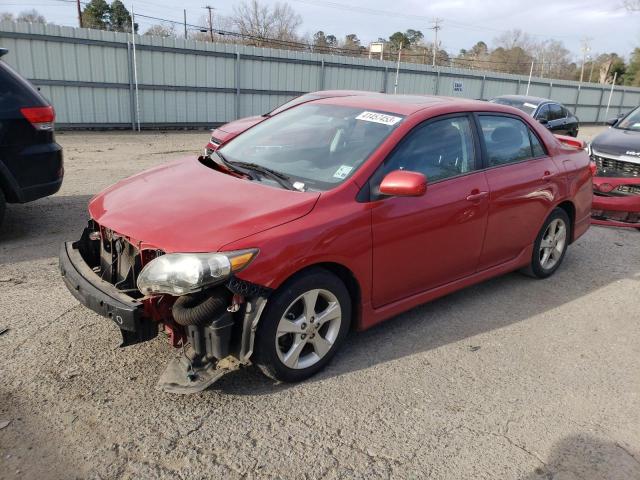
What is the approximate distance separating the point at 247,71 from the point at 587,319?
15.2 meters

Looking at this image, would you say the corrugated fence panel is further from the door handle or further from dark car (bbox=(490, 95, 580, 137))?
the door handle

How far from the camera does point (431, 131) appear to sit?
393 cm

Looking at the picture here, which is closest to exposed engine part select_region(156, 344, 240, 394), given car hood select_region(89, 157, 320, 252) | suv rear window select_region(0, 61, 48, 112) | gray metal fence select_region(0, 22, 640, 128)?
car hood select_region(89, 157, 320, 252)

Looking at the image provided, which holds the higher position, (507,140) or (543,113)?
(507,140)

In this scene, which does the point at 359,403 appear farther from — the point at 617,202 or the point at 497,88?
the point at 497,88

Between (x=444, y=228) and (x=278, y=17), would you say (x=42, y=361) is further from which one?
(x=278, y=17)

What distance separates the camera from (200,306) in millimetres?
2830

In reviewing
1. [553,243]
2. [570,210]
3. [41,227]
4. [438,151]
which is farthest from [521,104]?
[41,227]

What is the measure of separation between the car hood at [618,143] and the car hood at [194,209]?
6.22 meters

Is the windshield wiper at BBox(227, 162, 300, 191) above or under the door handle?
above

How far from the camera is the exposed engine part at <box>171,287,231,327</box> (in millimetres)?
2822

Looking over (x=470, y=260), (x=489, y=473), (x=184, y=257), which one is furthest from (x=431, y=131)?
(x=489, y=473)

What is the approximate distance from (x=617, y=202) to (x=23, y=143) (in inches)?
289

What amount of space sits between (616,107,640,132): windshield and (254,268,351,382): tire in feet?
24.1
